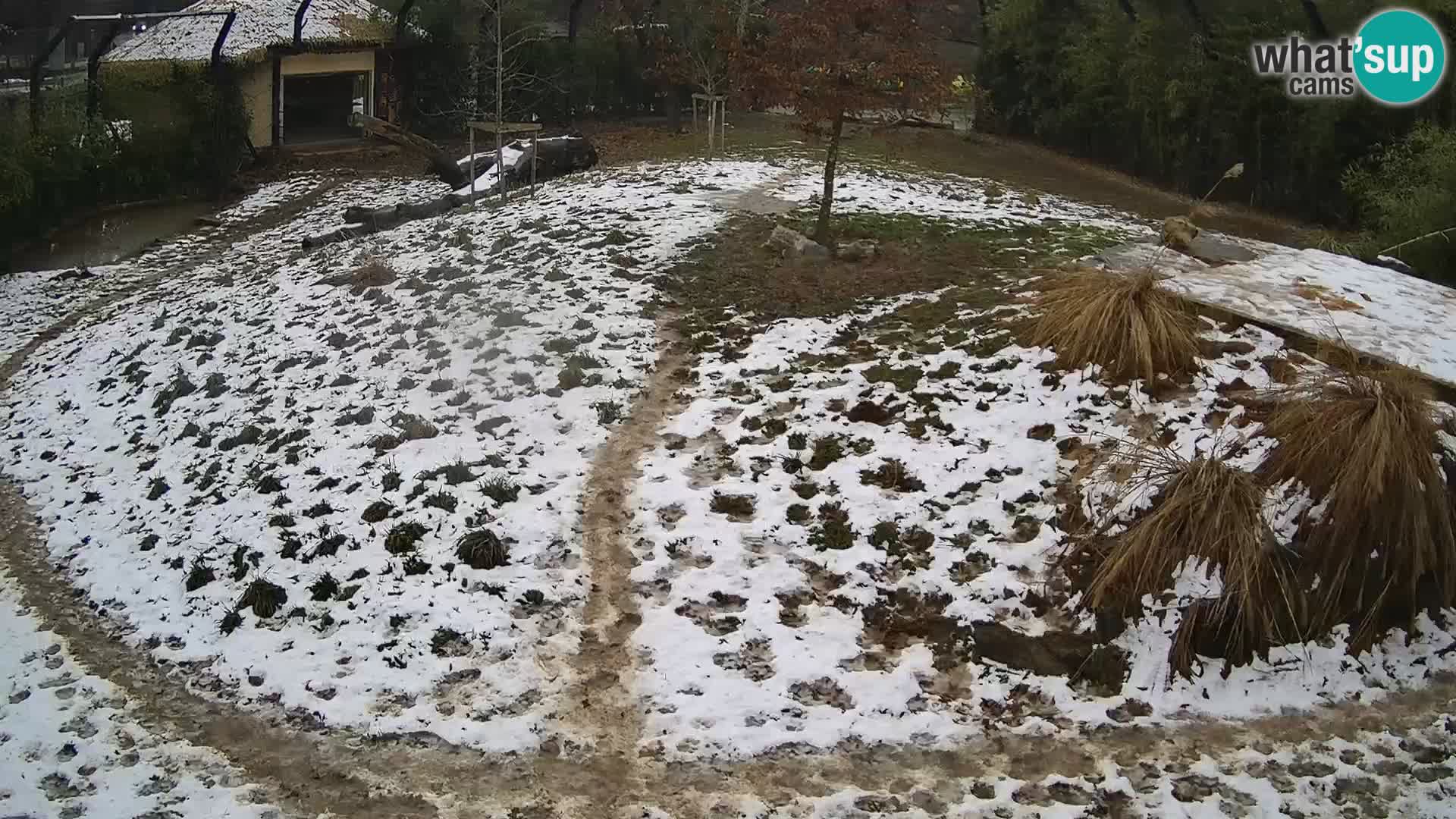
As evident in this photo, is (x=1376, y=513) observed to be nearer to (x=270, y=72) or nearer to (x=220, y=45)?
(x=220, y=45)

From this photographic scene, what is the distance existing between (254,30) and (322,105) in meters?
3.52

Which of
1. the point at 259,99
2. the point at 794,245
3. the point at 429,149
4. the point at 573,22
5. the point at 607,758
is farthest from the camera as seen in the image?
the point at 573,22

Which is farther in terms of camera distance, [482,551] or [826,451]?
[826,451]

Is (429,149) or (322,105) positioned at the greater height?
(322,105)

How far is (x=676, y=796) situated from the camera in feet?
16.1

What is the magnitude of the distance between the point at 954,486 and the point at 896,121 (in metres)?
5.58

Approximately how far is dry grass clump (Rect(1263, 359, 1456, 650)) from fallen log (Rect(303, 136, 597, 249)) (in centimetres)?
1111

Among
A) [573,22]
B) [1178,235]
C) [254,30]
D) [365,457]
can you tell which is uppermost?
[573,22]

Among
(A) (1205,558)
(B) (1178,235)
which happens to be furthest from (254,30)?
(A) (1205,558)

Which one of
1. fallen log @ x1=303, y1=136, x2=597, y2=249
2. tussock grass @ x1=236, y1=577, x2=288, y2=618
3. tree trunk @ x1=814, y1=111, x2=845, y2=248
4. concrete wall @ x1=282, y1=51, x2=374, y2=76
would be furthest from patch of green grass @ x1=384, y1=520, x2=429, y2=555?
concrete wall @ x1=282, y1=51, x2=374, y2=76

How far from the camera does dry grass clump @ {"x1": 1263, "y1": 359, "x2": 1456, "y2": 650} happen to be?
538 centimetres

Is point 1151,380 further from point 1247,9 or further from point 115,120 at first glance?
point 115,120

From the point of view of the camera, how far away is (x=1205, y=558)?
564cm

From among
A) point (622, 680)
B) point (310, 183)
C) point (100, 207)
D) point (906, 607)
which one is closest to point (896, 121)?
point (906, 607)
